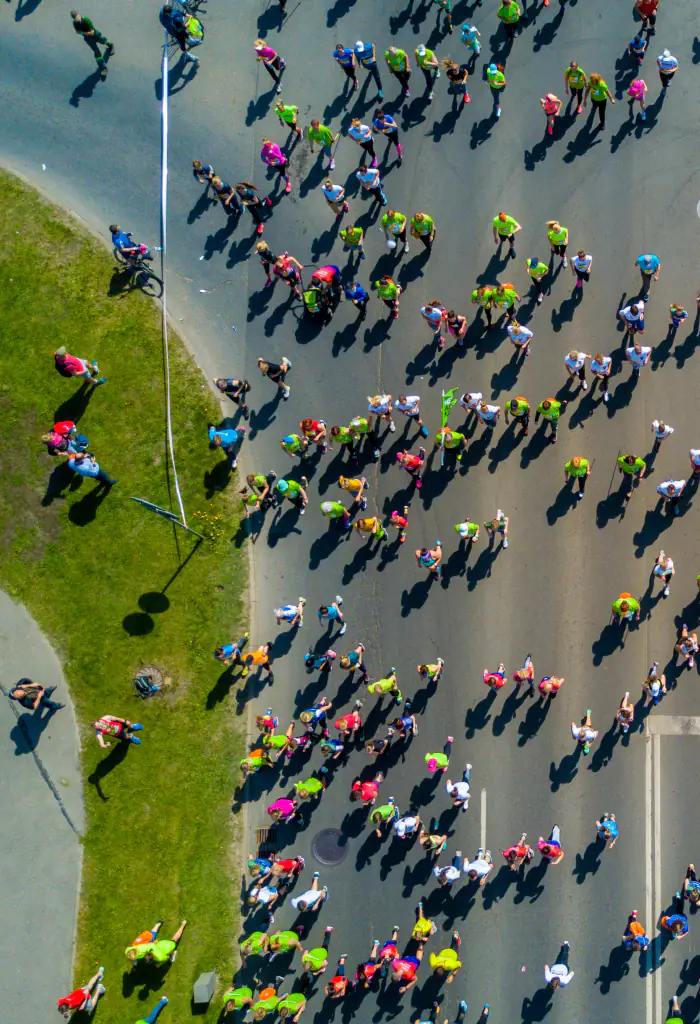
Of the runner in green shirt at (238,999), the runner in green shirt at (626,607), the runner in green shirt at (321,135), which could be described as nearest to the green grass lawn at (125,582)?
the runner in green shirt at (238,999)

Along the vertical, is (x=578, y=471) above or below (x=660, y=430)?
below

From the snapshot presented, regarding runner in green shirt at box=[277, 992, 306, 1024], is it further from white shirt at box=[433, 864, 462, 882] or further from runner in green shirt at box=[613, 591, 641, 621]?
runner in green shirt at box=[613, 591, 641, 621]

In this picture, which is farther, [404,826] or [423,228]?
[423,228]

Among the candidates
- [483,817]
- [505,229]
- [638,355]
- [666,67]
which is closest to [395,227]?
[505,229]

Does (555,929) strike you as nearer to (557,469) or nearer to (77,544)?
(557,469)

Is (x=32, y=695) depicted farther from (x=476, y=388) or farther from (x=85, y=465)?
(x=476, y=388)

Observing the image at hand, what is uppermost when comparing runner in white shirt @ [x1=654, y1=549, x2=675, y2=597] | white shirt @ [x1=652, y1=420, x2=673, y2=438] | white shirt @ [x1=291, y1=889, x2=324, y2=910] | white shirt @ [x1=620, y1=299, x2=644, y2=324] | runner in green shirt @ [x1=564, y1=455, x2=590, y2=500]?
white shirt @ [x1=620, y1=299, x2=644, y2=324]

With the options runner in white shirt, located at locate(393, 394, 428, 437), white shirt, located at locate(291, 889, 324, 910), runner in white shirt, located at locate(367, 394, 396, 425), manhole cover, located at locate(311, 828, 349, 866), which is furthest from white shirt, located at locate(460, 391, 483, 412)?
white shirt, located at locate(291, 889, 324, 910)

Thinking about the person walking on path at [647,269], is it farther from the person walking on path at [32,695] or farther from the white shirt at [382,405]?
the person walking on path at [32,695]
